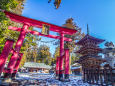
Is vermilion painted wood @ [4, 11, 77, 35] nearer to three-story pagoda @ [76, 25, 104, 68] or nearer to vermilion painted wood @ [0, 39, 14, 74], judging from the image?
three-story pagoda @ [76, 25, 104, 68]

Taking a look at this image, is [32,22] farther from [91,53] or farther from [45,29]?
[91,53]

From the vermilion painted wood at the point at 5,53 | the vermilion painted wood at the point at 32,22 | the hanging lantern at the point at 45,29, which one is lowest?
the vermilion painted wood at the point at 5,53

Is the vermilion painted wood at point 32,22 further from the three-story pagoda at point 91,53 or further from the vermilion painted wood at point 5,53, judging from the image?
the vermilion painted wood at point 5,53

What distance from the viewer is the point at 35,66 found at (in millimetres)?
30672

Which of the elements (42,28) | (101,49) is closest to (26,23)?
(42,28)

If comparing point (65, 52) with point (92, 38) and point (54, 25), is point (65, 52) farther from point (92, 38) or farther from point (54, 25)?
point (92, 38)

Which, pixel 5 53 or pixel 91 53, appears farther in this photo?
pixel 91 53

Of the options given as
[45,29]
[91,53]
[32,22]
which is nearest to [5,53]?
[32,22]

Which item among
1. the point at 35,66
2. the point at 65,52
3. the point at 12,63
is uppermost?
the point at 65,52

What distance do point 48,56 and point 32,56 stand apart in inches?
345

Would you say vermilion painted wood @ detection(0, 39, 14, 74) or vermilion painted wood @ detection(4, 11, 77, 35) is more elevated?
vermilion painted wood @ detection(4, 11, 77, 35)

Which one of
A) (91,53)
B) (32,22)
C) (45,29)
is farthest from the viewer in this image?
(91,53)

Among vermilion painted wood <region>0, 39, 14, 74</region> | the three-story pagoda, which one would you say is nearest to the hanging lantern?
vermilion painted wood <region>0, 39, 14, 74</region>

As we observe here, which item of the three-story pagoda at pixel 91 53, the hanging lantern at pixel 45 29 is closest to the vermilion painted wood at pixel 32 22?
the hanging lantern at pixel 45 29
